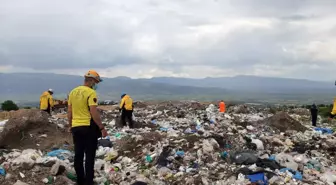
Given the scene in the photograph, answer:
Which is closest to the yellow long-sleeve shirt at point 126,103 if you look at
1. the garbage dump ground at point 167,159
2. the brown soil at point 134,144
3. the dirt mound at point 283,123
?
the garbage dump ground at point 167,159

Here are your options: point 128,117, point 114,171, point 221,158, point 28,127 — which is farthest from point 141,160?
point 128,117

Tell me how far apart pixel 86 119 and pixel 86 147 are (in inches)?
16.9

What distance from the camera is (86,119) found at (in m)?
6.16

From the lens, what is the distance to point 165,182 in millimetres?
7191

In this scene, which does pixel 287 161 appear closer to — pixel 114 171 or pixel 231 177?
pixel 231 177

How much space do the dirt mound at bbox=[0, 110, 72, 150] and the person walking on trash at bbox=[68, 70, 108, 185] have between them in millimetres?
3839

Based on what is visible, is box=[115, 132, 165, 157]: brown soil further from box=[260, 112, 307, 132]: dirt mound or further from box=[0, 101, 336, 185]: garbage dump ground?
box=[260, 112, 307, 132]: dirt mound

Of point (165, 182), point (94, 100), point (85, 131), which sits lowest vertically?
point (165, 182)

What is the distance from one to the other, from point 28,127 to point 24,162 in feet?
12.6

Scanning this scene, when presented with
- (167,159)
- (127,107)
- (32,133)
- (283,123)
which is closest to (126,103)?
(127,107)

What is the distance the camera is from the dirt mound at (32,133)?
9.83 meters

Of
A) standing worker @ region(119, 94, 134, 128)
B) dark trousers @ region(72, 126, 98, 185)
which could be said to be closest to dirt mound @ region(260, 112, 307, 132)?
standing worker @ region(119, 94, 134, 128)

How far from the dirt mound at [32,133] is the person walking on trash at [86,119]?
3839mm

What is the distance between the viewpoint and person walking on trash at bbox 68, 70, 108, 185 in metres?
6.11
